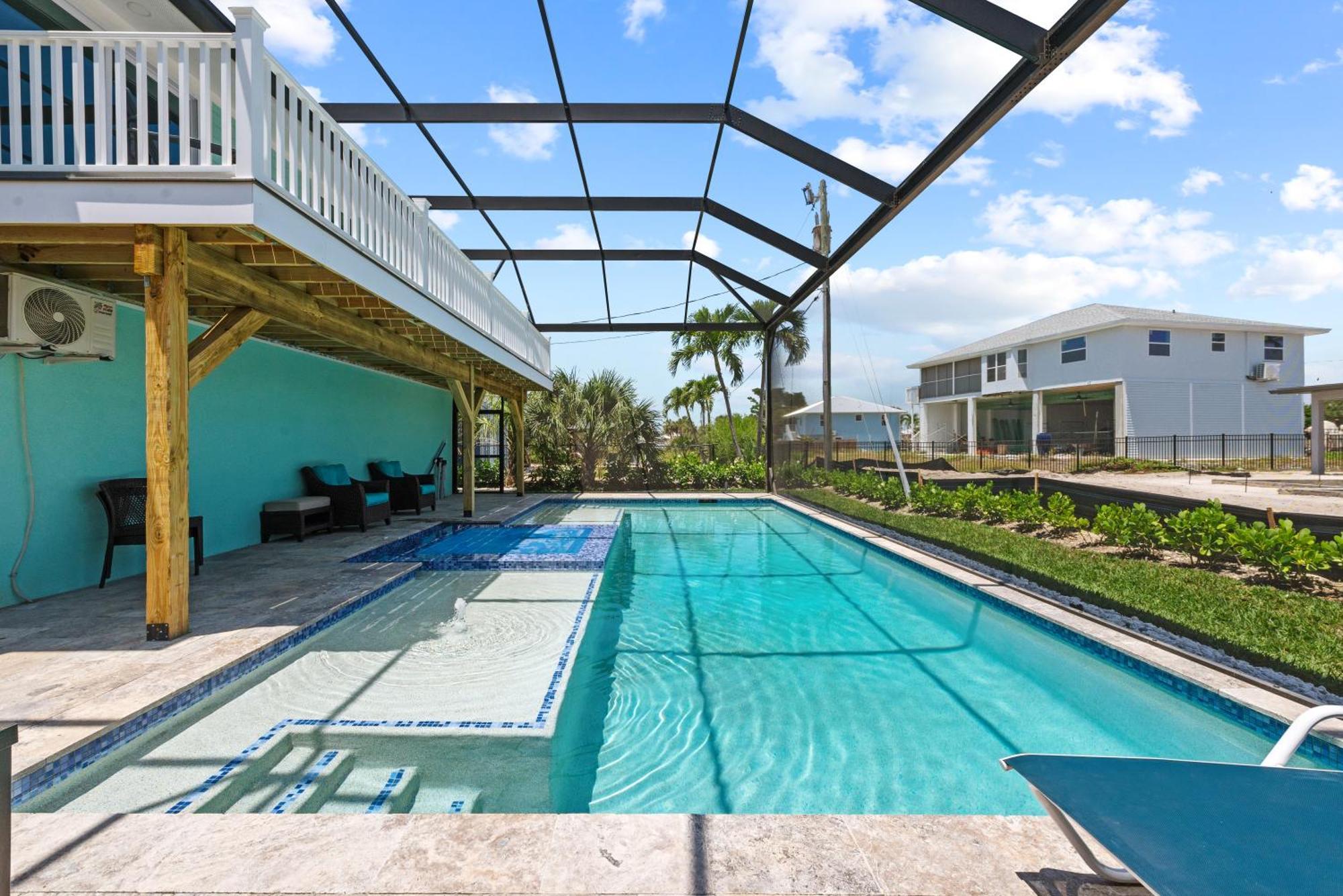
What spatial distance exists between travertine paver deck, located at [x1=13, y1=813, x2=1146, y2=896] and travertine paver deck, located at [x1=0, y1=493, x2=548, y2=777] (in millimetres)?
704

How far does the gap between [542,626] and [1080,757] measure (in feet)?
11.8

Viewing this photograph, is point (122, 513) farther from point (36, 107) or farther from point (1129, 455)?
point (1129, 455)

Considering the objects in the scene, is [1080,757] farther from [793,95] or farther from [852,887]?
[793,95]

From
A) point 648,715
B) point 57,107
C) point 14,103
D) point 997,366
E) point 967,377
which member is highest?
point 997,366

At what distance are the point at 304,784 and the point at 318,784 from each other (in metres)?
0.05

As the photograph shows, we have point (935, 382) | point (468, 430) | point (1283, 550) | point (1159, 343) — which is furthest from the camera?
point (935, 382)

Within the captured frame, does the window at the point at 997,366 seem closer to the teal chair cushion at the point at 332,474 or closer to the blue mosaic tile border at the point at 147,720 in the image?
the teal chair cushion at the point at 332,474

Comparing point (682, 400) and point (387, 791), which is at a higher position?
point (682, 400)

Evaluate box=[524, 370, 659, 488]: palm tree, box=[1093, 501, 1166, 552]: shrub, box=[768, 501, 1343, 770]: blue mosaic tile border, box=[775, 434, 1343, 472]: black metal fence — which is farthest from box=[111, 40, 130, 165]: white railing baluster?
box=[524, 370, 659, 488]: palm tree

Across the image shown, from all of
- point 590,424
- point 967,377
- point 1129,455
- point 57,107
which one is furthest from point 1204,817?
point 967,377

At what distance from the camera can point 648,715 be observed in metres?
3.55

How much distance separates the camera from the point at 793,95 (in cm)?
645

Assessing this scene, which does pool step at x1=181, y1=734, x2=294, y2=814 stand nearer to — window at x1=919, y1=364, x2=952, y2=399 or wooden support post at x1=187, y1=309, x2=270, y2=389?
wooden support post at x1=187, y1=309, x2=270, y2=389

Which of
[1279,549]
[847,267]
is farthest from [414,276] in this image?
[1279,549]
